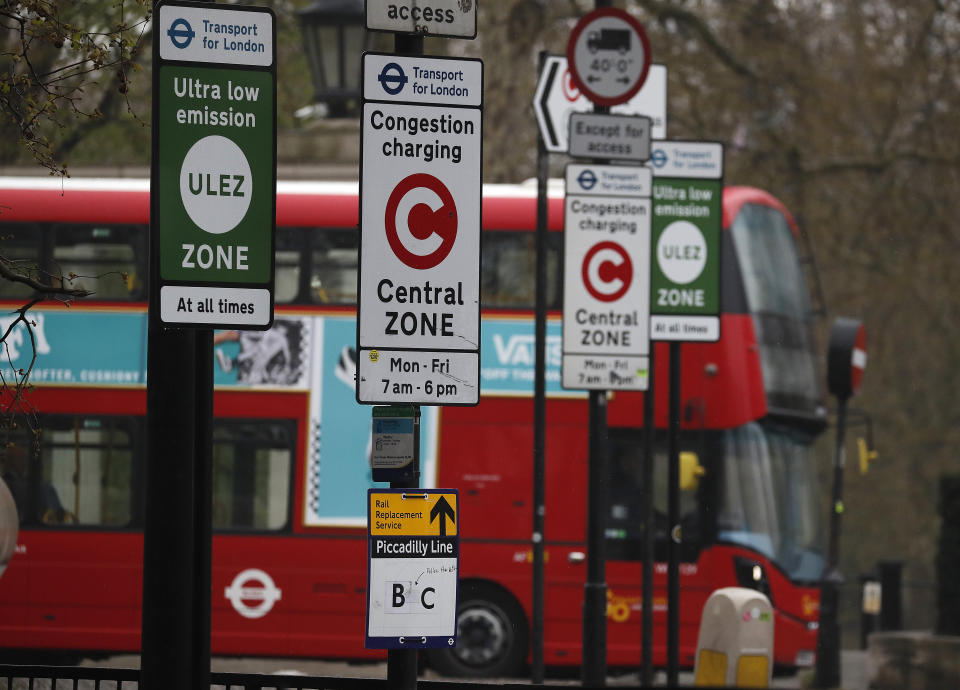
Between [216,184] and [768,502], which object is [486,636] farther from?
[216,184]

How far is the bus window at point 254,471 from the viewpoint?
45.7 feet

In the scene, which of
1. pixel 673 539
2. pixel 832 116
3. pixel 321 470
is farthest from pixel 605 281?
pixel 832 116

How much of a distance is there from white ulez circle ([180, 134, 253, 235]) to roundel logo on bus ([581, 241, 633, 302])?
4153 mm

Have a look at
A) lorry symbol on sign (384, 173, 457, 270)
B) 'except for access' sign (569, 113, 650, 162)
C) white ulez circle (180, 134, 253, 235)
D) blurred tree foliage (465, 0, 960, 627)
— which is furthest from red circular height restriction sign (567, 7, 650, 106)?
blurred tree foliage (465, 0, 960, 627)

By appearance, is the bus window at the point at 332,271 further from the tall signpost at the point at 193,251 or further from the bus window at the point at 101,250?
the tall signpost at the point at 193,251

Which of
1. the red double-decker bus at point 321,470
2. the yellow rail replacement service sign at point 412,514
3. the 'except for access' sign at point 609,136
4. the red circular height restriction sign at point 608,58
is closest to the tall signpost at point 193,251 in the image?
the yellow rail replacement service sign at point 412,514

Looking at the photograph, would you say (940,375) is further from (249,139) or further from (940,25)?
(249,139)

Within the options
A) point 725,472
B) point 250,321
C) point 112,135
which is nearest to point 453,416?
point 725,472

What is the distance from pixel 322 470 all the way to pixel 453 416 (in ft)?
4.02

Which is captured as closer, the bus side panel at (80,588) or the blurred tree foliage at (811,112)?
the bus side panel at (80,588)

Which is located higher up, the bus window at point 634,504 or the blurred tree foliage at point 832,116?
the blurred tree foliage at point 832,116

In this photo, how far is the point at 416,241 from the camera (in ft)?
17.1

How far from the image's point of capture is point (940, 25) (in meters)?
24.2

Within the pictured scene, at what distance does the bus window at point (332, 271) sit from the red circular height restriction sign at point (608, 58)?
4.98 meters
